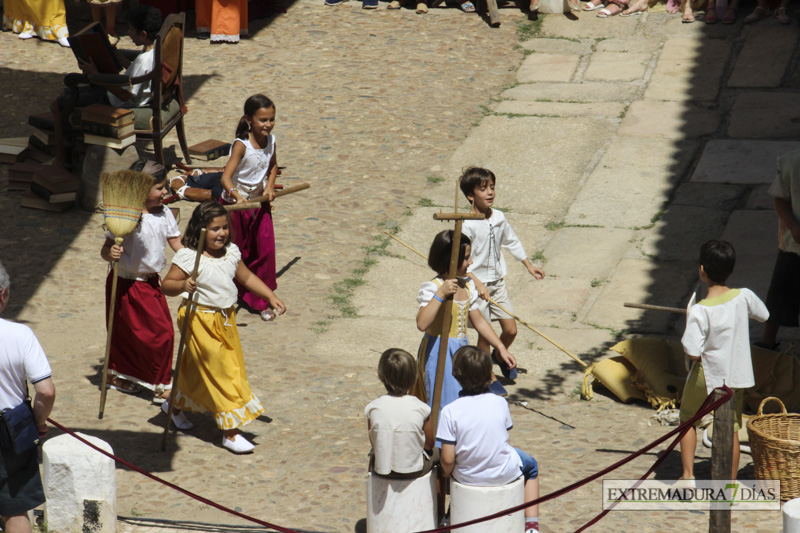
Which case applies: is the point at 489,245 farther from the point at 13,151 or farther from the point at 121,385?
the point at 13,151

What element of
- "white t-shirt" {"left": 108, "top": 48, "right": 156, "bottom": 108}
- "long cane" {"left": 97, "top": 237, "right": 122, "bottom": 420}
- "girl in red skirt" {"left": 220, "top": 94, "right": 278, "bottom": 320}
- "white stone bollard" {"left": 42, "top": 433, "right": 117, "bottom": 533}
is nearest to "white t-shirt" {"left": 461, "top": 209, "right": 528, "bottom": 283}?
"girl in red skirt" {"left": 220, "top": 94, "right": 278, "bottom": 320}

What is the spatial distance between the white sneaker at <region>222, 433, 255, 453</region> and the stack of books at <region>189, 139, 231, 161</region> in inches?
186

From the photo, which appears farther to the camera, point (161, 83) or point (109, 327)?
point (161, 83)

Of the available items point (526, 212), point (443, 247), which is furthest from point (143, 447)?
point (526, 212)

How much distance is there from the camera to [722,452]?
446 cm

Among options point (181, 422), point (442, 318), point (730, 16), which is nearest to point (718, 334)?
point (442, 318)

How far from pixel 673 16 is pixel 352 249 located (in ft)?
20.3

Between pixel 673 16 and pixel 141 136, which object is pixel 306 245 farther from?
pixel 673 16

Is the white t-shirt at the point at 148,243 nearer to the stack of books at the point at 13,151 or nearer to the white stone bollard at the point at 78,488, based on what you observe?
the white stone bollard at the point at 78,488

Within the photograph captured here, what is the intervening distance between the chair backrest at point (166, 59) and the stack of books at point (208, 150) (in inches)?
23.8

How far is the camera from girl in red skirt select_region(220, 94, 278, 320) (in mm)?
7297

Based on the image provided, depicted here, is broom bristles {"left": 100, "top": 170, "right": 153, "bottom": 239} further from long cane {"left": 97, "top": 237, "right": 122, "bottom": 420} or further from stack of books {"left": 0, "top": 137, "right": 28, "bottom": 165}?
stack of books {"left": 0, "top": 137, "right": 28, "bottom": 165}

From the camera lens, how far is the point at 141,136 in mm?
9320

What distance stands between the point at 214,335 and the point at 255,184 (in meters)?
2.09
